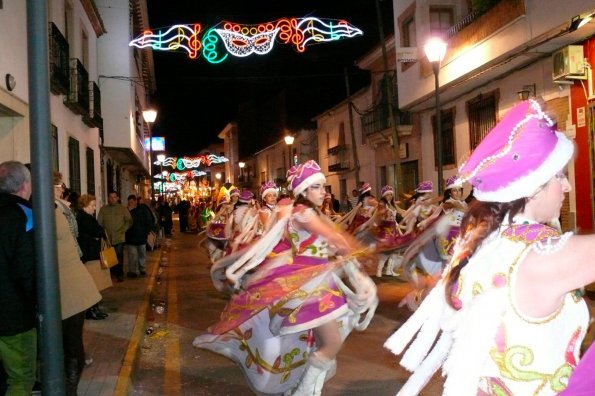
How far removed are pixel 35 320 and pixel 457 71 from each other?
13956mm

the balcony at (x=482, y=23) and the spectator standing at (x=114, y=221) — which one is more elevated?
the balcony at (x=482, y=23)

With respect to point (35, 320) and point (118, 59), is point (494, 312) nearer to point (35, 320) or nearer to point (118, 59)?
point (35, 320)

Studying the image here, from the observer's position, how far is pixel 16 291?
372 cm

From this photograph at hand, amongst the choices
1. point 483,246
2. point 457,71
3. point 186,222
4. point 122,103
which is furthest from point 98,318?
point 186,222

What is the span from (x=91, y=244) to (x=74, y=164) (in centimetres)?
724

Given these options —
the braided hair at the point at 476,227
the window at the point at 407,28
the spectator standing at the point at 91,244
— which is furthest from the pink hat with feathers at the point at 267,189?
the window at the point at 407,28

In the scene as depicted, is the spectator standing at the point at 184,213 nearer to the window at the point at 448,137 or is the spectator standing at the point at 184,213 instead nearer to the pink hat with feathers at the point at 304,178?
the window at the point at 448,137

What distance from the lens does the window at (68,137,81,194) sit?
13.7 metres

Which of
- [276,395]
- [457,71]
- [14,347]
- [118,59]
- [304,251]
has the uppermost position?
[118,59]

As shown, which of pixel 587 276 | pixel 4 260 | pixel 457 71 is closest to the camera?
pixel 587 276

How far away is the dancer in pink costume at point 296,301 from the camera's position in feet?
15.0

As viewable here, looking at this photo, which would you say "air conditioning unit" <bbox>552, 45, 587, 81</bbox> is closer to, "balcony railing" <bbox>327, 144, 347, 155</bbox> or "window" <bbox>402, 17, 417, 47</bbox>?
"window" <bbox>402, 17, 417, 47</bbox>

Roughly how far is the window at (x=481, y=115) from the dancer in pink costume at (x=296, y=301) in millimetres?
11820

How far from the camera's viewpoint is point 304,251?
193 inches
